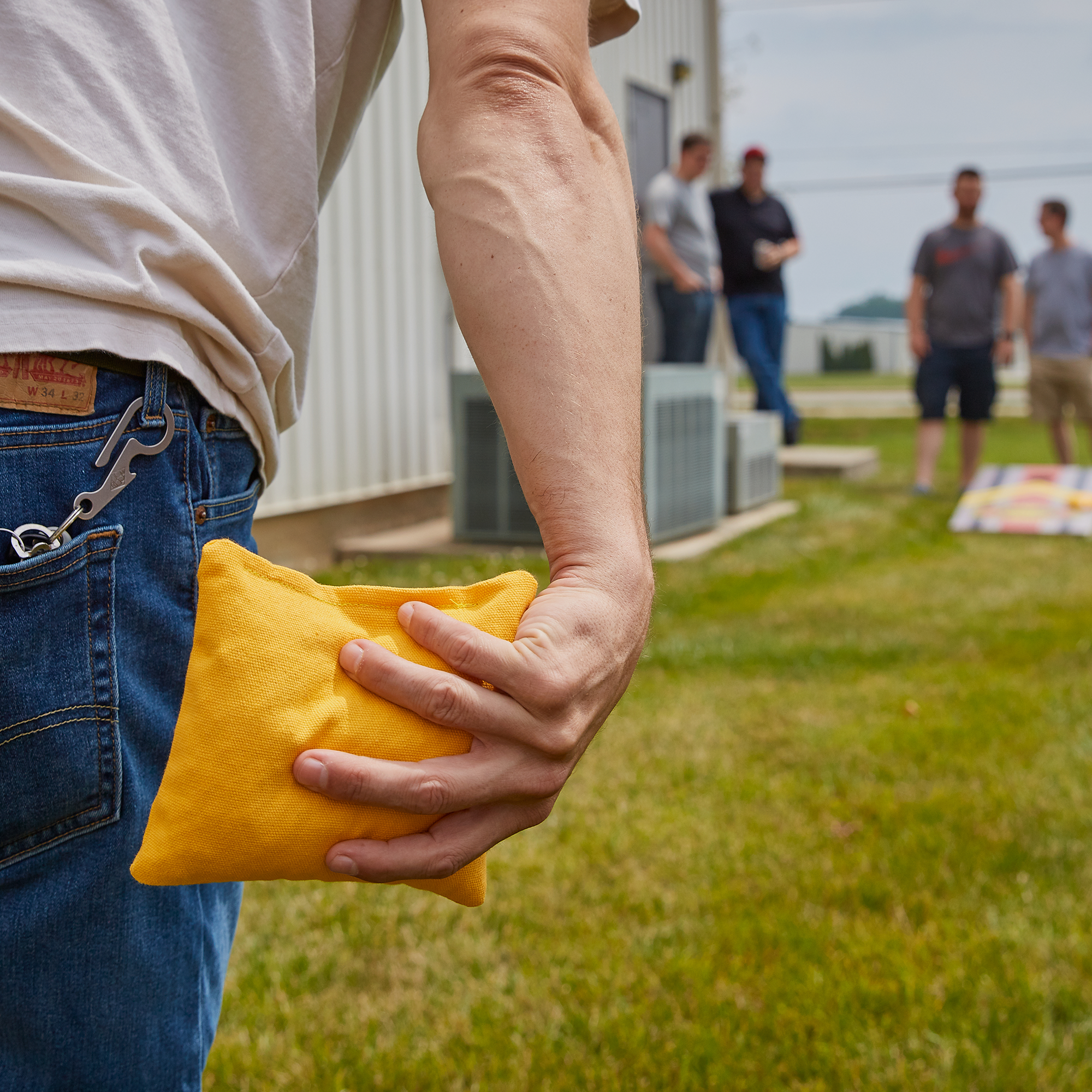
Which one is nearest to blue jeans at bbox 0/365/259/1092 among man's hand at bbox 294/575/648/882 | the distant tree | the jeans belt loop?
the jeans belt loop

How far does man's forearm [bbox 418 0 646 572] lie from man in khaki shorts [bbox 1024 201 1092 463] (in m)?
9.14

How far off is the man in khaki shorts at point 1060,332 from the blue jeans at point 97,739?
9.37 m

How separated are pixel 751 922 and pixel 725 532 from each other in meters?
4.84

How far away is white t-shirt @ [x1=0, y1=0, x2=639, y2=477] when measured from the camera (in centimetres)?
78

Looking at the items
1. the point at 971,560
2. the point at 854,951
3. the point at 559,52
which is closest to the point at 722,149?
the point at 971,560

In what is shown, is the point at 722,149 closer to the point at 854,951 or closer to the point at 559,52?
the point at 854,951

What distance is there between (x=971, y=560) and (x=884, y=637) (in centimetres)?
190

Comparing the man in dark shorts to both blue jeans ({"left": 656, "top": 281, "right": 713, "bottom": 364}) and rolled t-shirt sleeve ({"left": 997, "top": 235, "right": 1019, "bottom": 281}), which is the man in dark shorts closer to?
rolled t-shirt sleeve ({"left": 997, "top": 235, "right": 1019, "bottom": 281})

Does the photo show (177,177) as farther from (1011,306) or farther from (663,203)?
(1011,306)

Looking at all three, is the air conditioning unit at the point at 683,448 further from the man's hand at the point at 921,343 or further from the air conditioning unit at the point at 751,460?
the man's hand at the point at 921,343

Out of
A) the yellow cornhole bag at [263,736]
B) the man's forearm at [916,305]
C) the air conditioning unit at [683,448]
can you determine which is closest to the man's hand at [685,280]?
the air conditioning unit at [683,448]

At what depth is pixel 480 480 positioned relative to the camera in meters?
6.36

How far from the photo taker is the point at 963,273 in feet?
27.3

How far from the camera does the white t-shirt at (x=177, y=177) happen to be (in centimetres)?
78
